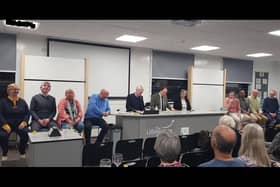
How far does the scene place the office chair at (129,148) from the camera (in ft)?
10.6

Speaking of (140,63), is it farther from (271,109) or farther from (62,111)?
(271,109)

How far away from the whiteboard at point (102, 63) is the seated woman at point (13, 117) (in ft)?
6.87

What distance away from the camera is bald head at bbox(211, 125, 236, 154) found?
67.2 inches

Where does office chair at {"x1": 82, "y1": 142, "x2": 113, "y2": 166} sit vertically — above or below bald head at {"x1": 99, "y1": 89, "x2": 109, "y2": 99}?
below

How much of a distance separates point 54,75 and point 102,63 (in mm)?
1407

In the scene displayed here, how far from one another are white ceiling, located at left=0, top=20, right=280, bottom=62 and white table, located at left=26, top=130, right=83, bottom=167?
7.66 feet

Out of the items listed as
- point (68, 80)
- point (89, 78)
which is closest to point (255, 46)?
point (89, 78)

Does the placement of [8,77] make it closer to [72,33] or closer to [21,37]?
[21,37]

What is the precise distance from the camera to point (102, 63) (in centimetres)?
696

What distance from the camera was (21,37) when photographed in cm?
594

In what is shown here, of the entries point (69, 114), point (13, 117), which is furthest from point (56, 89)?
point (13, 117)

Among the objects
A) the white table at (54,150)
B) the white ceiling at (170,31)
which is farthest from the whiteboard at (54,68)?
the white table at (54,150)

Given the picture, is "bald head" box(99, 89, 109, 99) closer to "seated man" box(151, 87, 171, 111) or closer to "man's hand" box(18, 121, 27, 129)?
"seated man" box(151, 87, 171, 111)

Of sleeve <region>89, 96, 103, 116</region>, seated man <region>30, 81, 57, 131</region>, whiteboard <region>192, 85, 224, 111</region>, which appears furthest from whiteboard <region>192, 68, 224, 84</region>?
seated man <region>30, 81, 57, 131</region>
